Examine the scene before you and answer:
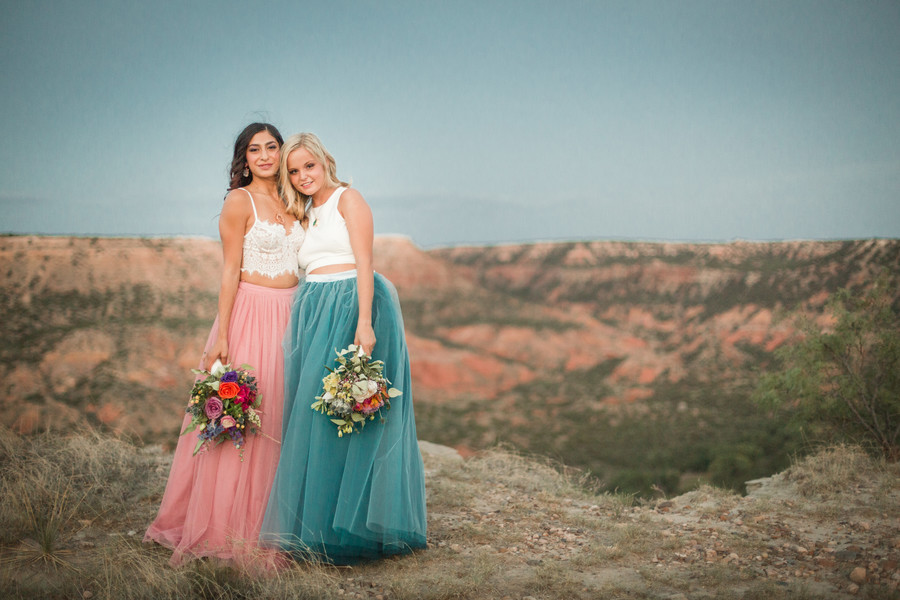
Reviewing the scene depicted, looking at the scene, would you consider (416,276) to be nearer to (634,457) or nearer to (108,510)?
(634,457)

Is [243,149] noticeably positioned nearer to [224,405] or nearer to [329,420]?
[224,405]

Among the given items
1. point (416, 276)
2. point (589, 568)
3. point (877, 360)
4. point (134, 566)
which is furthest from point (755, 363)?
point (134, 566)

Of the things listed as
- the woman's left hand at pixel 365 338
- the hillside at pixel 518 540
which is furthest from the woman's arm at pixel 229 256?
the woman's left hand at pixel 365 338

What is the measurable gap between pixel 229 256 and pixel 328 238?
2.00 feet

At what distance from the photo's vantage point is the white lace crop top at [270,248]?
3.78 meters

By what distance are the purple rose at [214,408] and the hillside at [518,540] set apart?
34 centimetres

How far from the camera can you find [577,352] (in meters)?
32.8

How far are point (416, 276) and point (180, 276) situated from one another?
12.6 metres

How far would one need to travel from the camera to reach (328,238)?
12.1 feet

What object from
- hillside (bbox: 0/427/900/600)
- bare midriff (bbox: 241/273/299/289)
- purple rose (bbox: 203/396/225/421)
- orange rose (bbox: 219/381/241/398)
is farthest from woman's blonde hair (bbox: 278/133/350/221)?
hillside (bbox: 0/427/900/600)

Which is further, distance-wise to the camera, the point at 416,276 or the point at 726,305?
the point at 416,276

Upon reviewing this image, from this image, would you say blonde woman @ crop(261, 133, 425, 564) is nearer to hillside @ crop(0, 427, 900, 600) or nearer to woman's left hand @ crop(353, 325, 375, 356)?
woman's left hand @ crop(353, 325, 375, 356)

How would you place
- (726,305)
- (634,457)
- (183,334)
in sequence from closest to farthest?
(634,457)
(183,334)
(726,305)

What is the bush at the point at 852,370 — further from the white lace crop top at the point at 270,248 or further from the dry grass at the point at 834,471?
the white lace crop top at the point at 270,248
